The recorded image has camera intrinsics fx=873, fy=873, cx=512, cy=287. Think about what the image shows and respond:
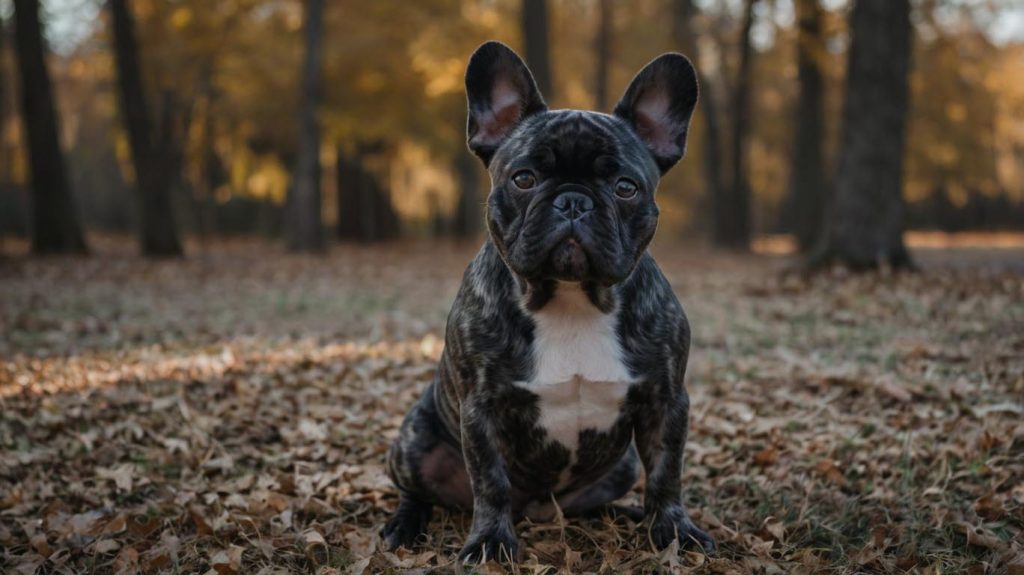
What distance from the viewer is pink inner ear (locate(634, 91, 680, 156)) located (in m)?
3.62

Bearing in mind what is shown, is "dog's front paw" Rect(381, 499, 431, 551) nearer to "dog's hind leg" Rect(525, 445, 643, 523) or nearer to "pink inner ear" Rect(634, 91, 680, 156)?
"dog's hind leg" Rect(525, 445, 643, 523)

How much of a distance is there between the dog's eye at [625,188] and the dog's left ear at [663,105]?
40 centimetres

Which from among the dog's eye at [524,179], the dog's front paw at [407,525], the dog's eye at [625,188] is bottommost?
the dog's front paw at [407,525]

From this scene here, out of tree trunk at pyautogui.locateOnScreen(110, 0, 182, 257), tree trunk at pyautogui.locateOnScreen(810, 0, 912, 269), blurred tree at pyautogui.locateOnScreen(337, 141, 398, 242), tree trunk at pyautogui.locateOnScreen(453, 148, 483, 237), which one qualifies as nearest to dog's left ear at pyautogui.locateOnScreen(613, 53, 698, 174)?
tree trunk at pyautogui.locateOnScreen(810, 0, 912, 269)

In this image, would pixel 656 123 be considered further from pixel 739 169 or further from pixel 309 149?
pixel 739 169

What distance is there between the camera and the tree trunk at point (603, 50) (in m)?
25.1

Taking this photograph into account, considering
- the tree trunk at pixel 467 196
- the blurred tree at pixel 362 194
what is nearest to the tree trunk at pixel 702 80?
the tree trunk at pixel 467 196

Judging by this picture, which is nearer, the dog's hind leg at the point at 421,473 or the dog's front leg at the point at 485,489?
the dog's front leg at the point at 485,489

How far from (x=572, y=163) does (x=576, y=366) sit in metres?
0.77

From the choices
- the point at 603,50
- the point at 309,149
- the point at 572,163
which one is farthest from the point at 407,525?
the point at 603,50

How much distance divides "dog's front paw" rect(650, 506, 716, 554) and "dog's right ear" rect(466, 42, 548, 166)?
1.64m

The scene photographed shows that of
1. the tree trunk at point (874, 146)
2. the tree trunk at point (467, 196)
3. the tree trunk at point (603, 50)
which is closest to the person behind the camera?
the tree trunk at point (874, 146)

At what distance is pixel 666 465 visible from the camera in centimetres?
347

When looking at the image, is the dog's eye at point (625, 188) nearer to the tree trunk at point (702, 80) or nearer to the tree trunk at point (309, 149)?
the tree trunk at point (309, 149)
